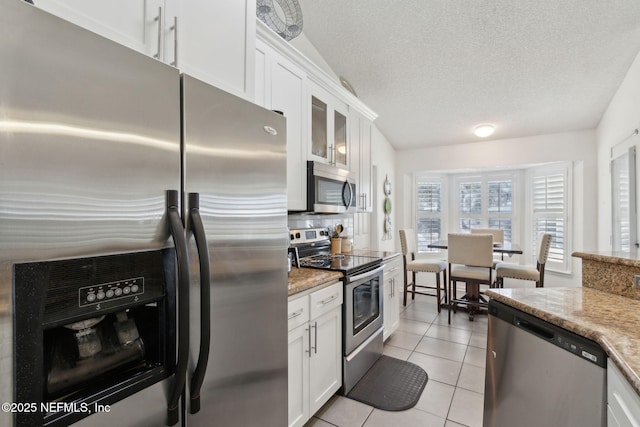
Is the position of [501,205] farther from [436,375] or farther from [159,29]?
[159,29]

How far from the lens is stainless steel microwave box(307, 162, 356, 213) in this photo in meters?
2.30

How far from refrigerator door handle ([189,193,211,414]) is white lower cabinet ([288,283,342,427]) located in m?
0.66

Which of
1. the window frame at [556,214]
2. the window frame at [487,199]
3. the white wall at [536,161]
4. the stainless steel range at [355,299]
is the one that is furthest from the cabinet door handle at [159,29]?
the window frame at [487,199]

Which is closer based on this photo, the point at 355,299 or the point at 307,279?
the point at 307,279

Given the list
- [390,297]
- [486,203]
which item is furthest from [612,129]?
[390,297]

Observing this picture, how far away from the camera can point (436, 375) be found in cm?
246

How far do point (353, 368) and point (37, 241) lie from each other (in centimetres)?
210

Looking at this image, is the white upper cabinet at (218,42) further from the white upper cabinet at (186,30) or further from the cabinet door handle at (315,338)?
the cabinet door handle at (315,338)

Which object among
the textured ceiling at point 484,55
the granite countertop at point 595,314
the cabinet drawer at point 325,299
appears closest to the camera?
the granite countertop at point 595,314

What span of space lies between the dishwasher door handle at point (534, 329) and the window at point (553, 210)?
12.8 ft

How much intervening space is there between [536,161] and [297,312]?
428 cm

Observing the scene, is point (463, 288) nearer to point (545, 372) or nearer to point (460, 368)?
point (460, 368)

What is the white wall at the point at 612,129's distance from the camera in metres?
2.59

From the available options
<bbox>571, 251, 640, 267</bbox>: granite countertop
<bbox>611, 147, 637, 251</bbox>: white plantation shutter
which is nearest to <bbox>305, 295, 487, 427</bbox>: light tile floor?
<bbox>571, 251, 640, 267</bbox>: granite countertop
